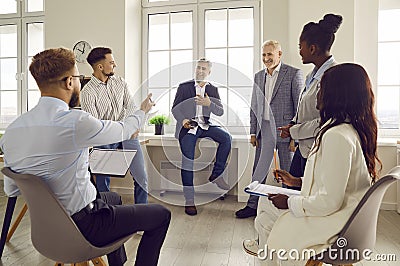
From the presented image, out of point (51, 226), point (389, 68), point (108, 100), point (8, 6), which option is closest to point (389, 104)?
point (389, 68)

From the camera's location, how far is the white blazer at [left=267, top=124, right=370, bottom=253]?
1203 mm

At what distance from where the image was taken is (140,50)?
14.4ft

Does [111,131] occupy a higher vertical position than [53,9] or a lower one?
lower

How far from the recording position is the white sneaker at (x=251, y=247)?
2252 millimetres

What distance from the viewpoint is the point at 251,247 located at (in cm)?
233

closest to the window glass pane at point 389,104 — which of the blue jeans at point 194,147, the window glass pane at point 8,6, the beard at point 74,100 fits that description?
the blue jeans at point 194,147

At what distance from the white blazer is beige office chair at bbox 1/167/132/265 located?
74 cm

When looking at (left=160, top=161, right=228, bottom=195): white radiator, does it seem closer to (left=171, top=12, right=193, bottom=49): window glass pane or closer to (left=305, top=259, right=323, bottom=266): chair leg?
(left=171, top=12, right=193, bottom=49): window glass pane

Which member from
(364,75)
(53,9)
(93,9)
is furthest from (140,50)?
(364,75)

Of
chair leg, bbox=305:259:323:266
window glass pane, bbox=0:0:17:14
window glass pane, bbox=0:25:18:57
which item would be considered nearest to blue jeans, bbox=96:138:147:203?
chair leg, bbox=305:259:323:266

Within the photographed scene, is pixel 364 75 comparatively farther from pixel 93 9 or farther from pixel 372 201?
pixel 93 9

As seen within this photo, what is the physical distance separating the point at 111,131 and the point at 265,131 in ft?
6.14

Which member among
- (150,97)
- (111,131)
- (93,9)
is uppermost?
(93,9)

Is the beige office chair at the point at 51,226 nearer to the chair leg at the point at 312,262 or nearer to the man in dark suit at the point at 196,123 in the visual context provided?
the chair leg at the point at 312,262
